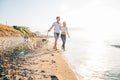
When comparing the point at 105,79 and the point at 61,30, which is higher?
the point at 61,30

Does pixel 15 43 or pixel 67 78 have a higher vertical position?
pixel 15 43

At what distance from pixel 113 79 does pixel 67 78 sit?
219cm

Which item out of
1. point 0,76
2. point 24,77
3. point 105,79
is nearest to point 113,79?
point 105,79

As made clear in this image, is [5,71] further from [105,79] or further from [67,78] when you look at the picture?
[105,79]

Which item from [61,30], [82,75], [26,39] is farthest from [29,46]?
[82,75]

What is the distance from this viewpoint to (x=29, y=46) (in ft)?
60.3

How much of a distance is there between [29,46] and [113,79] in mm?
10921

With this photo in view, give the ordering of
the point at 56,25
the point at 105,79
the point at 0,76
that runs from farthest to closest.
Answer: the point at 56,25 → the point at 105,79 → the point at 0,76

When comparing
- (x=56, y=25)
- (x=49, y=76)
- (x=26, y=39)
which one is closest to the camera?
(x=49, y=76)

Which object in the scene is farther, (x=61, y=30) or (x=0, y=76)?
(x=61, y=30)

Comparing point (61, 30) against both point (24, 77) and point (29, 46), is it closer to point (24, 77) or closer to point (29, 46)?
point (29, 46)

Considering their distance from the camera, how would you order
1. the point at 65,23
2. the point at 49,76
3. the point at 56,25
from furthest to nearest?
the point at 65,23 → the point at 56,25 → the point at 49,76

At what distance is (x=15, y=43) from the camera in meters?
20.2

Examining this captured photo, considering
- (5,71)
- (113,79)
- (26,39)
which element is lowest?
(113,79)
